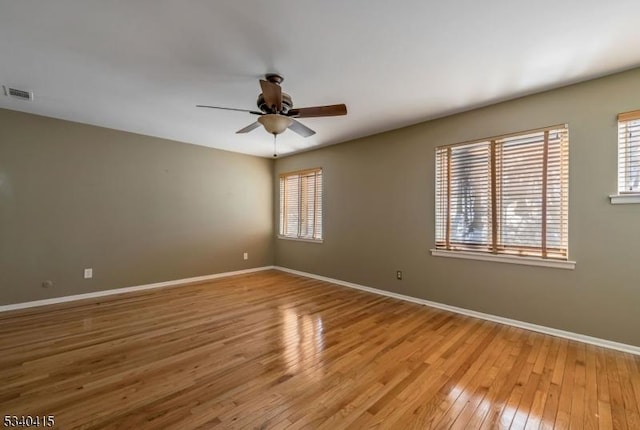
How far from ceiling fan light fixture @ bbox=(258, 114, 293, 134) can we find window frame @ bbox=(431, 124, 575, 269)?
7.15 ft

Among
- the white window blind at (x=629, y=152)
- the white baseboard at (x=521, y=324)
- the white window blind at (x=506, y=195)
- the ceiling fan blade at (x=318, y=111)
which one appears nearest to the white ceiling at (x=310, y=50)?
the ceiling fan blade at (x=318, y=111)

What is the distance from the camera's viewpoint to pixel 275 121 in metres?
2.59

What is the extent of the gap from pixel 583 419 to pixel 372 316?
1.93m

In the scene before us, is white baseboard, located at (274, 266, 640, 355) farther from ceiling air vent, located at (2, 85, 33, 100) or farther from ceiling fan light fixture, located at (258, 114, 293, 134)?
ceiling air vent, located at (2, 85, 33, 100)

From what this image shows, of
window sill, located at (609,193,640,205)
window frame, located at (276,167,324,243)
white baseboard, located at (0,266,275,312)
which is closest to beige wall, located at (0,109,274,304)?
white baseboard, located at (0,266,275,312)

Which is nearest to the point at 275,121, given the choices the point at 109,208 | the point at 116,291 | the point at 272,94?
the point at 272,94

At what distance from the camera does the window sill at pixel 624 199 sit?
2.39 metres

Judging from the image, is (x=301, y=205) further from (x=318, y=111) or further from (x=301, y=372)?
(x=301, y=372)

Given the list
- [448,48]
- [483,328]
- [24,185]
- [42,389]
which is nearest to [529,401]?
[483,328]

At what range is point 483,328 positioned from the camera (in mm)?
2967

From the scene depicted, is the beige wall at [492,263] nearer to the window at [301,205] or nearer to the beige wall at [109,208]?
the window at [301,205]

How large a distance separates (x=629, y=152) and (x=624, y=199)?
0.43m

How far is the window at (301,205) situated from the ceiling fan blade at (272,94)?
2.79 metres

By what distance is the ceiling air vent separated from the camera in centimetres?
288
